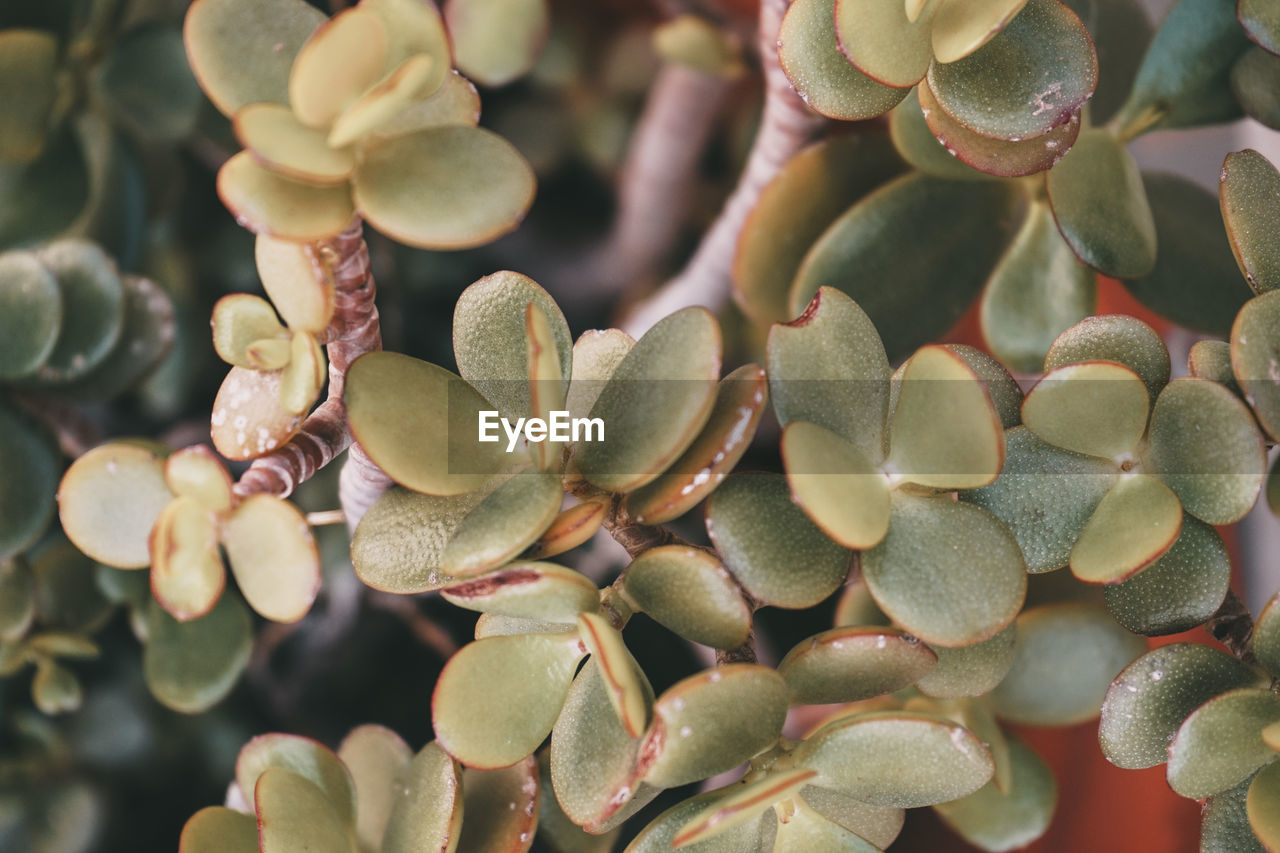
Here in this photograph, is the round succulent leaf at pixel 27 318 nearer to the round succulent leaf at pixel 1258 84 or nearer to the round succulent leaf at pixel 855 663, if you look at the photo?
the round succulent leaf at pixel 855 663

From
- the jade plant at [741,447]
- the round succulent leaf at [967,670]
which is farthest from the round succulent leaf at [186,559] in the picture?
the round succulent leaf at [967,670]

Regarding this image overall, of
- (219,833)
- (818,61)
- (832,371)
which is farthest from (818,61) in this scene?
(219,833)

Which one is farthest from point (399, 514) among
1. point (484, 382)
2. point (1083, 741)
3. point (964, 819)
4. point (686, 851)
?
point (1083, 741)

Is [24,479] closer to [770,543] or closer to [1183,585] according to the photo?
[770,543]

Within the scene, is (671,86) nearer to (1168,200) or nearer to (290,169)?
(1168,200)

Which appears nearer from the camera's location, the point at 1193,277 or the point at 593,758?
the point at 593,758

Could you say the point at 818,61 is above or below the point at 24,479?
above
